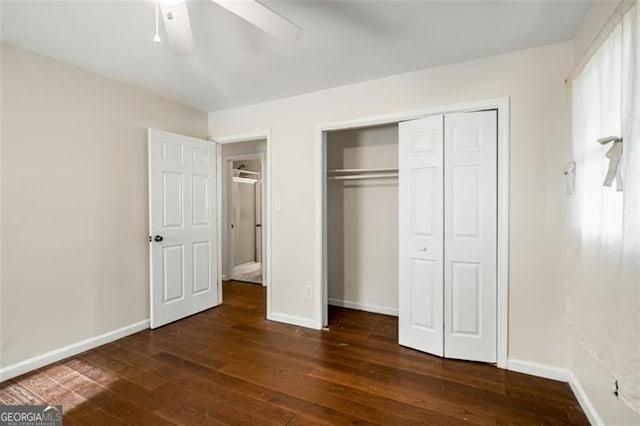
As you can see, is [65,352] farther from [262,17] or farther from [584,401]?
[584,401]

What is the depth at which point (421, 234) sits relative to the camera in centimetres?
266

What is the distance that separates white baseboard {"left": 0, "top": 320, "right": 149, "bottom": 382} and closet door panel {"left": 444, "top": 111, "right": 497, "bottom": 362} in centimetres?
303

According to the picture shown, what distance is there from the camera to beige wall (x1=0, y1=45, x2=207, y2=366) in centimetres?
227

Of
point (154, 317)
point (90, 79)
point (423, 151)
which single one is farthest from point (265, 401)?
point (90, 79)

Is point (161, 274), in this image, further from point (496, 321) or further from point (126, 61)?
point (496, 321)

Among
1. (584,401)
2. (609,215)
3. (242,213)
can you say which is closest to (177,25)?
(609,215)

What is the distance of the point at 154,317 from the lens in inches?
124

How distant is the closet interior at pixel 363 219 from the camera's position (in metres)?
3.57

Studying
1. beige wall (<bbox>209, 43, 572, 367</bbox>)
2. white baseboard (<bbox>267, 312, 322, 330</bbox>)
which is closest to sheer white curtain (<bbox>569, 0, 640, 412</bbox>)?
beige wall (<bbox>209, 43, 572, 367</bbox>)

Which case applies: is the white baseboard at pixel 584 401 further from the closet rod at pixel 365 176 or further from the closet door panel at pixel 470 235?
the closet rod at pixel 365 176

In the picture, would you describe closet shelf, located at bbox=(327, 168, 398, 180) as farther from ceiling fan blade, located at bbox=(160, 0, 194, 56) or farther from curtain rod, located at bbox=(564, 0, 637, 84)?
ceiling fan blade, located at bbox=(160, 0, 194, 56)

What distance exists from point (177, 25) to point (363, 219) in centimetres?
277

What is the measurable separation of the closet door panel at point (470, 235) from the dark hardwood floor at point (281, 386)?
0.81 ft

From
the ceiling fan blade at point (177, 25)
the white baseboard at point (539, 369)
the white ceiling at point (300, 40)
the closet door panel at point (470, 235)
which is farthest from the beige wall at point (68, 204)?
the white baseboard at point (539, 369)
